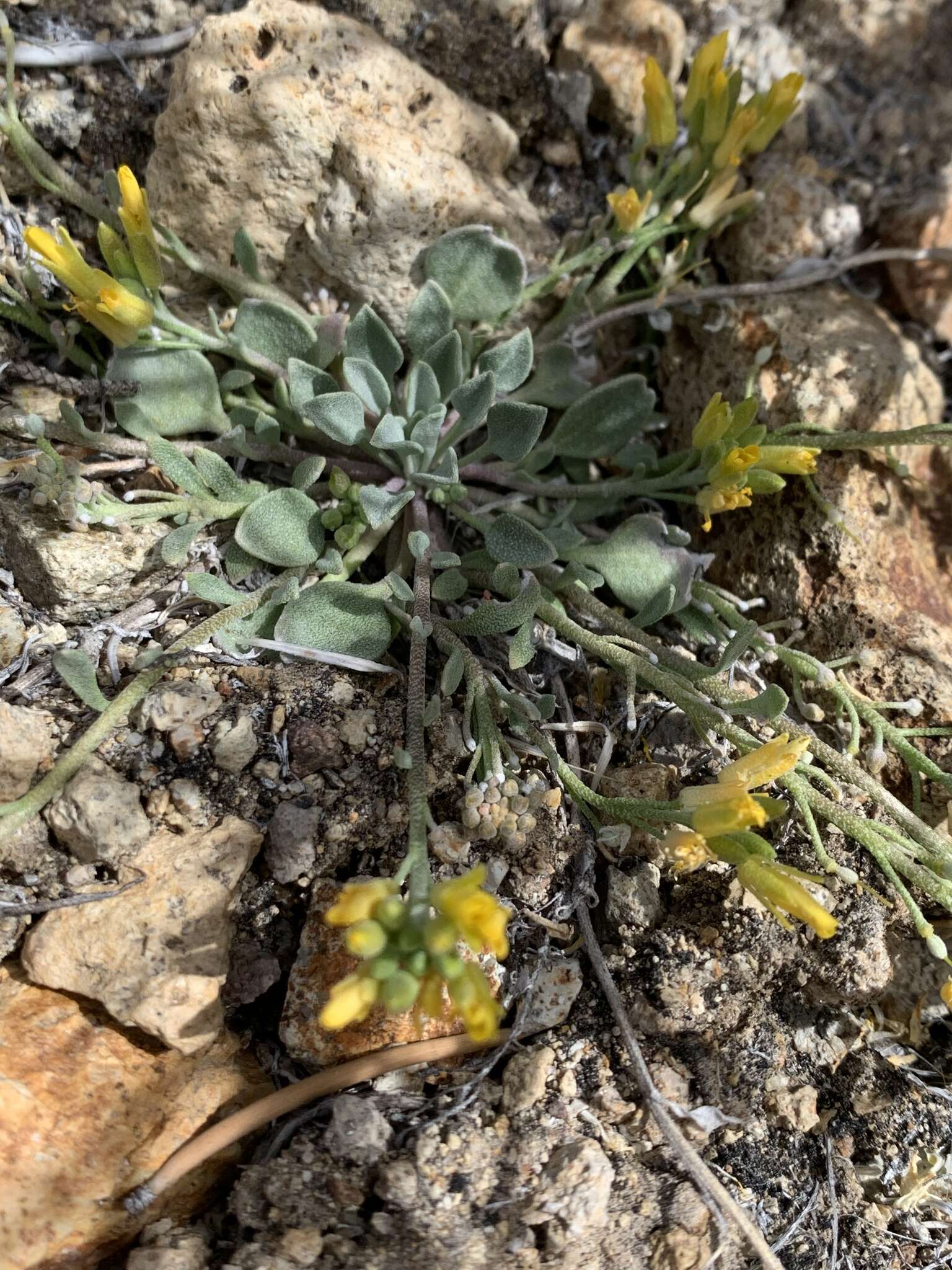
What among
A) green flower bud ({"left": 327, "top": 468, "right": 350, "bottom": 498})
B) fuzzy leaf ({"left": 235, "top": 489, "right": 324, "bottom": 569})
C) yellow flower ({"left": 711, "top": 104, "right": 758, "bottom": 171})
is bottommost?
fuzzy leaf ({"left": 235, "top": 489, "right": 324, "bottom": 569})

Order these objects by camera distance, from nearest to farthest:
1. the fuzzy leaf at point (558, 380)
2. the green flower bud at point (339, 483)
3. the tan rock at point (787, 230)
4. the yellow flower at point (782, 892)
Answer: the yellow flower at point (782, 892), the green flower bud at point (339, 483), the fuzzy leaf at point (558, 380), the tan rock at point (787, 230)

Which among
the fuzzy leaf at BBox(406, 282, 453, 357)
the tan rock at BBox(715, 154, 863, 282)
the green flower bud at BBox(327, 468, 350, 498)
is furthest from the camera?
the tan rock at BBox(715, 154, 863, 282)

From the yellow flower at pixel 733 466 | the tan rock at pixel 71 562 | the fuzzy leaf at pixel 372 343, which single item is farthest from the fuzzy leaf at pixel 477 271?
the tan rock at pixel 71 562

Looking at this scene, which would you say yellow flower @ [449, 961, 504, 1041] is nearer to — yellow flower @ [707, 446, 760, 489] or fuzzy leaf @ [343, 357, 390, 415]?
yellow flower @ [707, 446, 760, 489]

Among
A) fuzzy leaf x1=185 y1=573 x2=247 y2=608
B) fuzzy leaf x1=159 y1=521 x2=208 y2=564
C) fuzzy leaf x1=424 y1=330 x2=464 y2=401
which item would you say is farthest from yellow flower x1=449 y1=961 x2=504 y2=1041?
fuzzy leaf x1=424 y1=330 x2=464 y2=401

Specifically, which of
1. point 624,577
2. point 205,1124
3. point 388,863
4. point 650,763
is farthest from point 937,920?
point 205,1124

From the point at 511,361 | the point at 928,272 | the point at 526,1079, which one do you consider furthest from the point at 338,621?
the point at 928,272

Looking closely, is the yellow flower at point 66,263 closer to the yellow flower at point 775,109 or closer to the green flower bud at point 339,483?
the green flower bud at point 339,483
